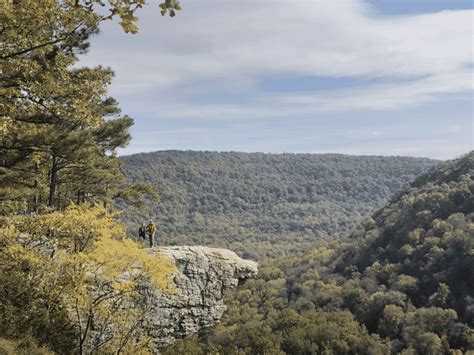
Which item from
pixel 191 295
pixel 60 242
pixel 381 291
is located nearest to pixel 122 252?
pixel 60 242

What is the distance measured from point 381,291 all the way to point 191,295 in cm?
5424

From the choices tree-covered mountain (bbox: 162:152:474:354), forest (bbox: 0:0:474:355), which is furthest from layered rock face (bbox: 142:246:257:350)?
tree-covered mountain (bbox: 162:152:474:354)

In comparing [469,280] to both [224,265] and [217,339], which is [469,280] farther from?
[224,265]

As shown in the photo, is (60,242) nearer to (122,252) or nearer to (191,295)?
(122,252)

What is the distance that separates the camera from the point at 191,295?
19.9 m

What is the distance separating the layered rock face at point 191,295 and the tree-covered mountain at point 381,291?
385 inches

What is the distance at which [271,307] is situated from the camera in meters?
73.2

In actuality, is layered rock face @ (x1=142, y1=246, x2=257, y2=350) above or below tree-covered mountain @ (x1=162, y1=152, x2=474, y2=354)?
above

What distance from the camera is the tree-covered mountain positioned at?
53188 millimetres

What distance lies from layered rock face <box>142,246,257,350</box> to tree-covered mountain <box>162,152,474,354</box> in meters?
9.77

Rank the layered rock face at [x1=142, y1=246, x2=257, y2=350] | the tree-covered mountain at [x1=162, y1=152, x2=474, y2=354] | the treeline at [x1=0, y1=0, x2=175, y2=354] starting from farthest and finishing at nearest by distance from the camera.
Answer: the tree-covered mountain at [x1=162, y1=152, x2=474, y2=354]
the layered rock face at [x1=142, y1=246, x2=257, y2=350]
the treeline at [x1=0, y1=0, x2=175, y2=354]

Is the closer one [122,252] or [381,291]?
[122,252]

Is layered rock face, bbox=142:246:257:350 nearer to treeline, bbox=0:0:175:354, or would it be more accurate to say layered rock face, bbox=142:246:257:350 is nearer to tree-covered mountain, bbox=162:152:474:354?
treeline, bbox=0:0:175:354

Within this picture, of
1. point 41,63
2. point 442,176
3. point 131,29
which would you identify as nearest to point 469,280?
point 442,176
